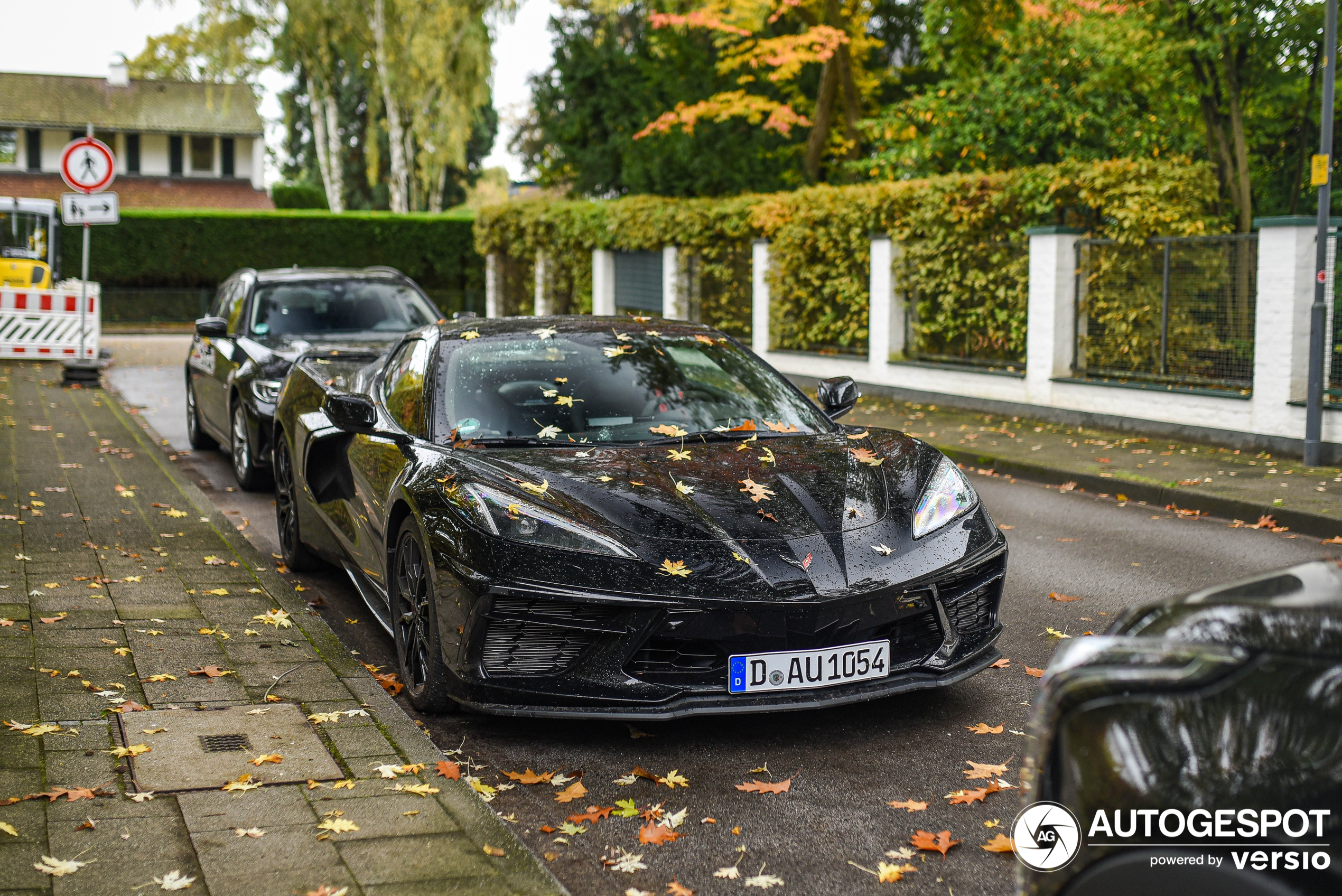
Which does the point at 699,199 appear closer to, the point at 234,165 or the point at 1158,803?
the point at 1158,803

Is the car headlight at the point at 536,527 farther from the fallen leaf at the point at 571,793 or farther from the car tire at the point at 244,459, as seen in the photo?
the car tire at the point at 244,459

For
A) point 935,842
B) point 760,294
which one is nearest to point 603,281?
point 760,294

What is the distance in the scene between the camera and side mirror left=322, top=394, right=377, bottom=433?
5922 millimetres

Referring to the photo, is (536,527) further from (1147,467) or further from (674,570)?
(1147,467)

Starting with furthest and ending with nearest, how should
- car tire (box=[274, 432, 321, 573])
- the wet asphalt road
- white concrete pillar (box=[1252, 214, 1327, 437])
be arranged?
white concrete pillar (box=[1252, 214, 1327, 437]), car tire (box=[274, 432, 321, 573]), the wet asphalt road

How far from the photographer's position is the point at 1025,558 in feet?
26.4

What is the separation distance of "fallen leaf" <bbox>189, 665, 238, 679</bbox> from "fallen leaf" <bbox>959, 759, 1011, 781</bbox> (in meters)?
2.76

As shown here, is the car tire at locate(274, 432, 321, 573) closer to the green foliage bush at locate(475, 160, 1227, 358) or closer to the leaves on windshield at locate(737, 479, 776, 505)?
the leaves on windshield at locate(737, 479, 776, 505)

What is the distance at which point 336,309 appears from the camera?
1144 cm

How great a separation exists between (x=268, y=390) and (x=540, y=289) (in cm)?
2065

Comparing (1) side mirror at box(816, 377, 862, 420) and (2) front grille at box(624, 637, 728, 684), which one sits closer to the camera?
(2) front grille at box(624, 637, 728, 684)

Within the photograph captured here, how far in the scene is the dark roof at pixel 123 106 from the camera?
184 feet

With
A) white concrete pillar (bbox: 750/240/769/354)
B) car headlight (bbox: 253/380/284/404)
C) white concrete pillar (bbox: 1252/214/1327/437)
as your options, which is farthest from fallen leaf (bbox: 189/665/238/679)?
white concrete pillar (bbox: 750/240/769/354)

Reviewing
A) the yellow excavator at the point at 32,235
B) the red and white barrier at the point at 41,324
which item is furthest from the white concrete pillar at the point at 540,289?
the red and white barrier at the point at 41,324
